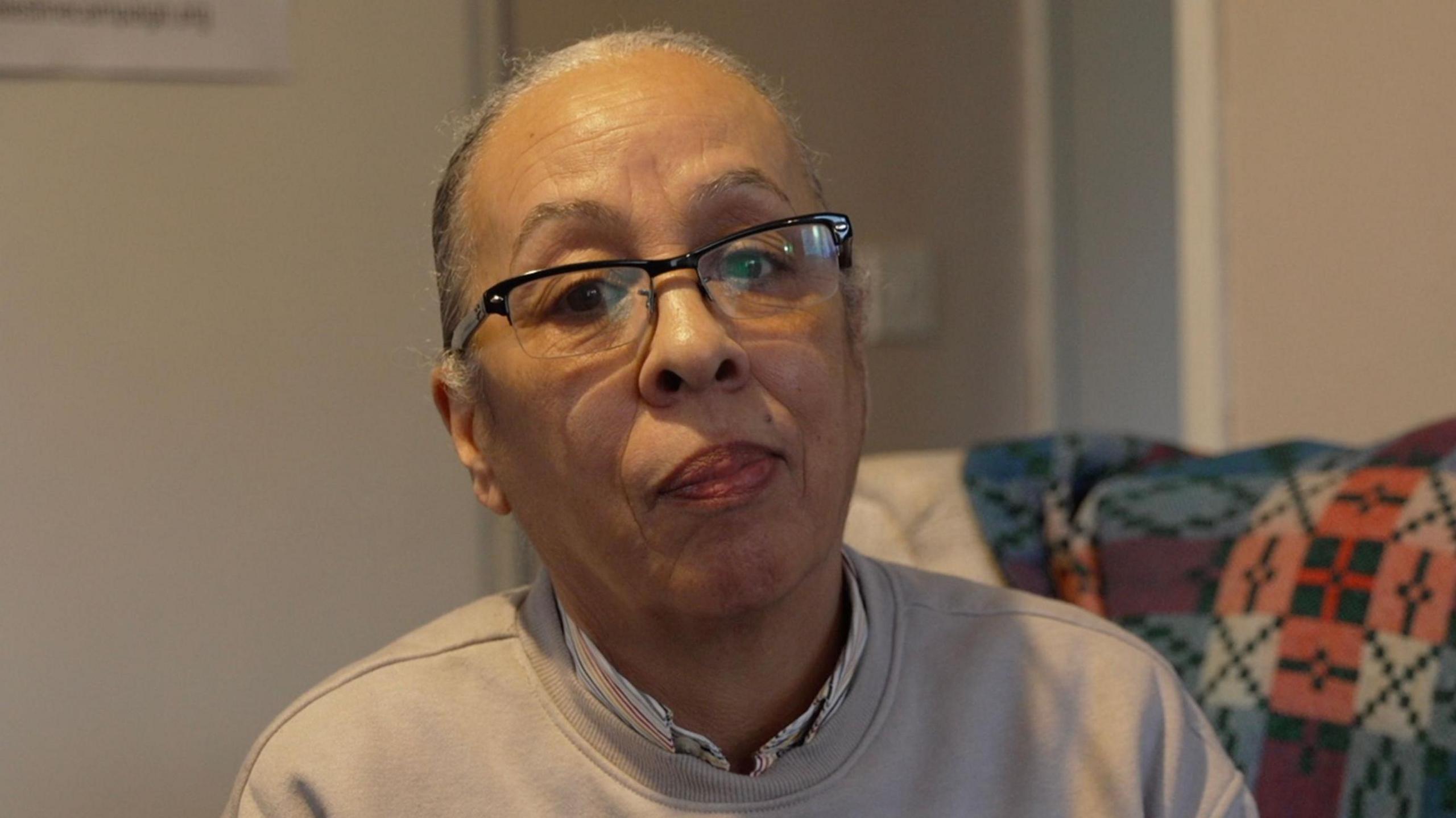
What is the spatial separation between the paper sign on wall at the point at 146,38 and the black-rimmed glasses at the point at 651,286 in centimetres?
77

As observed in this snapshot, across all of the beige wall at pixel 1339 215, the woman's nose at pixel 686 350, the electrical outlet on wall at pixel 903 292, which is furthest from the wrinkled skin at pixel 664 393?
the electrical outlet on wall at pixel 903 292

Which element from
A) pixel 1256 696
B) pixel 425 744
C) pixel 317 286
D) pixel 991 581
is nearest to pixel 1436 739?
pixel 1256 696

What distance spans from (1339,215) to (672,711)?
3.94 ft

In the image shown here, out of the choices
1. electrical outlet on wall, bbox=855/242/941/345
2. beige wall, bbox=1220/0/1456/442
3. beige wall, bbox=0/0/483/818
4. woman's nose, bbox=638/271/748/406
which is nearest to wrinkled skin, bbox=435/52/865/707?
woman's nose, bbox=638/271/748/406

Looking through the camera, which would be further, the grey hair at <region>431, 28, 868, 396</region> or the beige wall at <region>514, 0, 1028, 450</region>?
the beige wall at <region>514, 0, 1028, 450</region>

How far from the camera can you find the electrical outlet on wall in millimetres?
2330

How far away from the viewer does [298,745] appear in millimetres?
1104

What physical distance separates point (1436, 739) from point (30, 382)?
1.51m

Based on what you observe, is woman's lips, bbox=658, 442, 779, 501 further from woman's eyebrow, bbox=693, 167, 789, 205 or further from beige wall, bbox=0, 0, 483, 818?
beige wall, bbox=0, 0, 483, 818

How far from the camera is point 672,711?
113 centimetres

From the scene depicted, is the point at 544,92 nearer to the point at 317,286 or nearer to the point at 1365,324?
the point at 317,286

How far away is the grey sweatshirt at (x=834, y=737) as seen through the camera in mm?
1074

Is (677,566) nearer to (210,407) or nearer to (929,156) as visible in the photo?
(210,407)

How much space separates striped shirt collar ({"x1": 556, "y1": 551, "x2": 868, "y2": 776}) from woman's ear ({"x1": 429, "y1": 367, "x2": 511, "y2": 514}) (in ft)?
0.44
